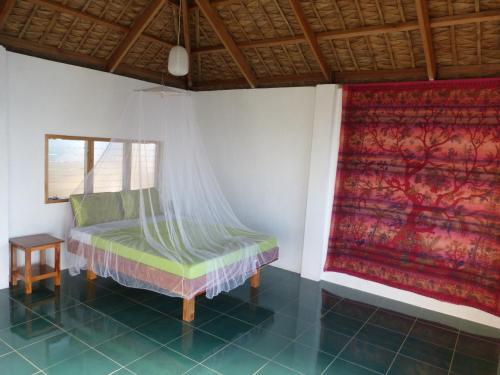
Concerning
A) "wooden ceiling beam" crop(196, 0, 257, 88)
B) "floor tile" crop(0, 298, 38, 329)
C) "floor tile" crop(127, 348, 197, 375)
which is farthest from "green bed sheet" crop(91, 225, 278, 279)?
"wooden ceiling beam" crop(196, 0, 257, 88)

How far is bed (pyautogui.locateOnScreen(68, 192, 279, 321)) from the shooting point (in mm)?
3492

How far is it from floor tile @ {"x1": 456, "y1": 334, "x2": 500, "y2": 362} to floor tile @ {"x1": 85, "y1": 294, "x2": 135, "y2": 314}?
10.8 feet

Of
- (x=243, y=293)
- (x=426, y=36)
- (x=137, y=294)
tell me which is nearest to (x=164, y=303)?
Result: (x=137, y=294)

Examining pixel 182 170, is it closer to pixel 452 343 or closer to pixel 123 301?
pixel 123 301

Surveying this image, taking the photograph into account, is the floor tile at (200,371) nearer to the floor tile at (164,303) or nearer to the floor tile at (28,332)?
the floor tile at (164,303)

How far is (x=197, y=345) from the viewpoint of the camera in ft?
10.5

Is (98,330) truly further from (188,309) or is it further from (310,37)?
(310,37)

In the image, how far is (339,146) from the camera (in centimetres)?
475

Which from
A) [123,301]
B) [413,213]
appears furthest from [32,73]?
[413,213]

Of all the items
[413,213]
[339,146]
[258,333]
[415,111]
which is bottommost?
[258,333]

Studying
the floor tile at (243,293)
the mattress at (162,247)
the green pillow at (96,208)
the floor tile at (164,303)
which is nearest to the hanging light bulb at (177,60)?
the mattress at (162,247)

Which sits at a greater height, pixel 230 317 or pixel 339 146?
pixel 339 146

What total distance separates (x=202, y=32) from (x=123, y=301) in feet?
11.8

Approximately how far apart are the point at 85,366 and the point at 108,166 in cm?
257
